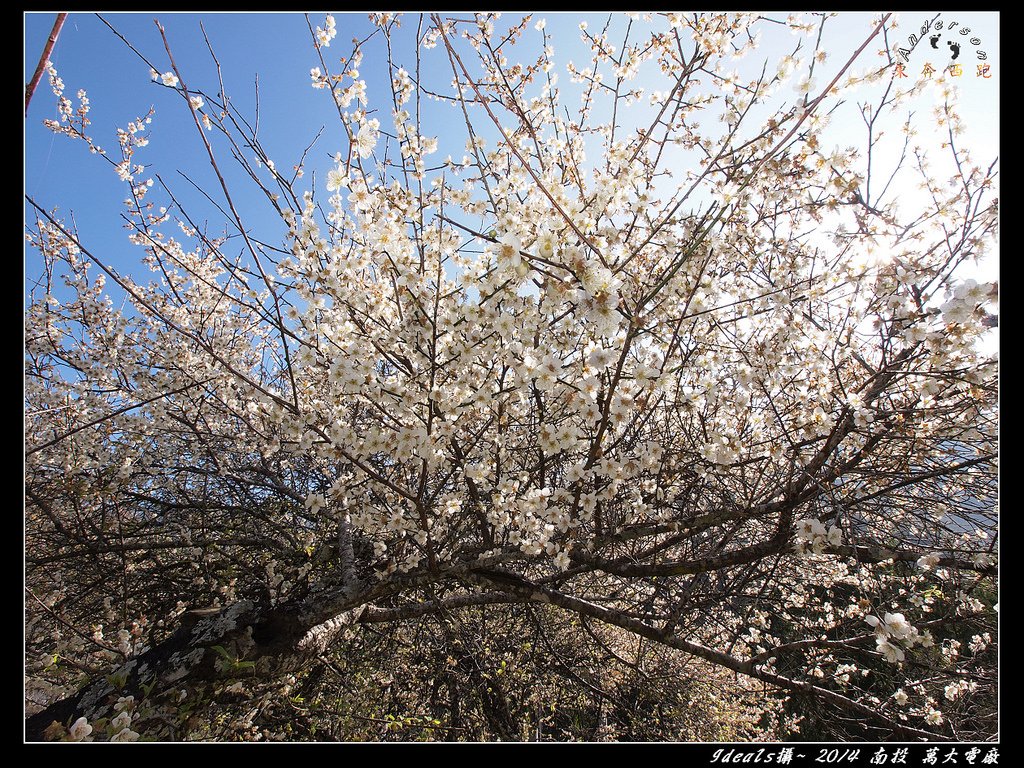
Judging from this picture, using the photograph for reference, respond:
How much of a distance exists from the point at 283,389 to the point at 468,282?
3.17 metres

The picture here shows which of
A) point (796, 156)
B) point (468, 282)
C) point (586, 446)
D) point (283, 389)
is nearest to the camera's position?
point (468, 282)

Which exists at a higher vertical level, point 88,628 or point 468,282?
point 468,282

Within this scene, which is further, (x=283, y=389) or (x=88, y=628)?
(x=283, y=389)

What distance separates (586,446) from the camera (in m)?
3.00

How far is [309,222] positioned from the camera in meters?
2.38
